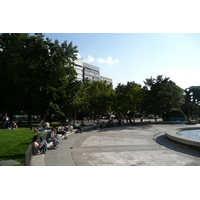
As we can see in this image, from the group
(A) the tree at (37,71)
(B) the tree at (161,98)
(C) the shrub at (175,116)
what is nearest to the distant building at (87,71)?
(C) the shrub at (175,116)

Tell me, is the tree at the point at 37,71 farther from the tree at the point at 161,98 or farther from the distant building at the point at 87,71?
the distant building at the point at 87,71

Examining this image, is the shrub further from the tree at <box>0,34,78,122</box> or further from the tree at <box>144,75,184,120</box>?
the tree at <box>0,34,78,122</box>

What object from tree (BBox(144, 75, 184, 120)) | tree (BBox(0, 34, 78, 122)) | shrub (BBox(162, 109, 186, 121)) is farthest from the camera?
shrub (BBox(162, 109, 186, 121))

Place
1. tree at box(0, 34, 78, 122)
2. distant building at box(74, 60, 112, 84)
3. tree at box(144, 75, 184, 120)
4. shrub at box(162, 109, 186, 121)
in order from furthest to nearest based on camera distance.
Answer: distant building at box(74, 60, 112, 84) → shrub at box(162, 109, 186, 121) → tree at box(144, 75, 184, 120) → tree at box(0, 34, 78, 122)

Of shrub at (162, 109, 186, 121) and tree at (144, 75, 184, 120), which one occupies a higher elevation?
tree at (144, 75, 184, 120)

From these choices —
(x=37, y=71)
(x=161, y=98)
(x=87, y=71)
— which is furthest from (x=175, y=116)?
(x=87, y=71)

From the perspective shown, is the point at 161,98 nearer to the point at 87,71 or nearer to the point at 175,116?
the point at 175,116

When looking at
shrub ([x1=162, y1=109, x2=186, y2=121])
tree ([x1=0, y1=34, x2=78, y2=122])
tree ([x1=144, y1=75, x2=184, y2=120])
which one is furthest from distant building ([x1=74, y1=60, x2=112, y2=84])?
tree ([x1=0, y1=34, x2=78, y2=122])

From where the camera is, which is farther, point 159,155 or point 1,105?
point 1,105

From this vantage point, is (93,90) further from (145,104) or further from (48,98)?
(48,98)

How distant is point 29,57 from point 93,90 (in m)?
15.2

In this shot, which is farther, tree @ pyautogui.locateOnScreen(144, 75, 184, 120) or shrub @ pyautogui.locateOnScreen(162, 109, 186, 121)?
shrub @ pyautogui.locateOnScreen(162, 109, 186, 121)

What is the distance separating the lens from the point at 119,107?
2994cm

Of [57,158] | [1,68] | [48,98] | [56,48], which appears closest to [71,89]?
[48,98]
